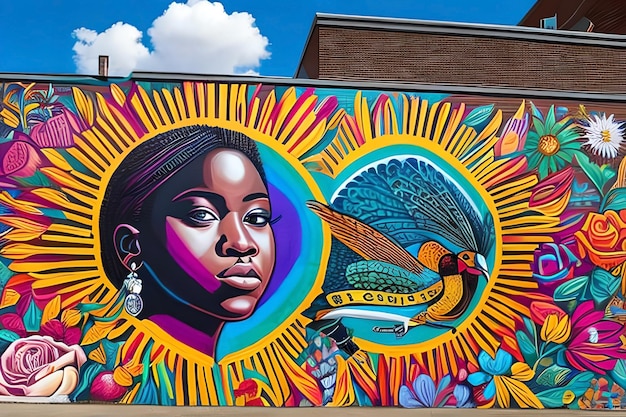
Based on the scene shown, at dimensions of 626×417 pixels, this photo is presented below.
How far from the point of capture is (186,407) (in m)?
6.65

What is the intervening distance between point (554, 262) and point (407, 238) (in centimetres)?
200

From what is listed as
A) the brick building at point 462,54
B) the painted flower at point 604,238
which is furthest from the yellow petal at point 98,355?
the brick building at point 462,54

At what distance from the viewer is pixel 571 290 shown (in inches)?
283

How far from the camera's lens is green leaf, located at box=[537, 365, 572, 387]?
7051 mm

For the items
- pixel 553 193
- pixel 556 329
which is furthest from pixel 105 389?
pixel 553 193

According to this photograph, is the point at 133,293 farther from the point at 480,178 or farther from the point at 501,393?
the point at 501,393

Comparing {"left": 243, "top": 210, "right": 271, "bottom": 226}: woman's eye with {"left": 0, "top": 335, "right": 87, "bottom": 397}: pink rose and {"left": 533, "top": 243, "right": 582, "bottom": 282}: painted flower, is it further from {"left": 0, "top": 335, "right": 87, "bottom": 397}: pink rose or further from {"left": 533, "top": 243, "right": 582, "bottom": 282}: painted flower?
{"left": 533, "top": 243, "right": 582, "bottom": 282}: painted flower

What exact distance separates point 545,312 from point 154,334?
507 centimetres

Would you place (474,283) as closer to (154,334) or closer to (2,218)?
(154,334)

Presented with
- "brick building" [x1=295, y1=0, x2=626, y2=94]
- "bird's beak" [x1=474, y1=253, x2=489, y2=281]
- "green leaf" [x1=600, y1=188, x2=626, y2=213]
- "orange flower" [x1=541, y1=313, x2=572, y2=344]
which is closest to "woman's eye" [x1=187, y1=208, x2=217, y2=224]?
"bird's beak" [x1=474, y1=253, x2=489, y2=281]

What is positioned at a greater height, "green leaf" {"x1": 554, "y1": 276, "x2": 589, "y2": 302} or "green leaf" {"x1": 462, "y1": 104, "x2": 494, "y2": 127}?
→ "green leaf" {"x1": 462, "y1": 104, "x2": 494, "y2": 127}

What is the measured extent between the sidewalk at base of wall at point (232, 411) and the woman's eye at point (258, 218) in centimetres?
231

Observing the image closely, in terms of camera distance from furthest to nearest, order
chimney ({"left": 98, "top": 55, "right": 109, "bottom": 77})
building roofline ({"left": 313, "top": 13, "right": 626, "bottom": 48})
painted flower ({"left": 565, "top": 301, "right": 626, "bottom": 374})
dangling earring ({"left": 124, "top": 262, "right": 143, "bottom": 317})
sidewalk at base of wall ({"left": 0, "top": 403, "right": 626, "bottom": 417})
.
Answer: chimney ({"left": 98, "top": 55, "right": 109, "bottom": 77}) < building roofline ({"left": 313, "top": 13, "right": 626, "bottom": 48}) < painted flower ({"left": 565, "top": 301, "right": 626, "bottom": 374}) < dangling earring ({"left": 124, "top": 262, "right": 143, "bottom": 317}) < sidewalk at base of wall ({"left": 0, "top": 403, "right": 626, "bottom": 417})

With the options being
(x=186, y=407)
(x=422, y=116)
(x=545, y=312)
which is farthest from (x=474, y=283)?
(x=186, y=407)
